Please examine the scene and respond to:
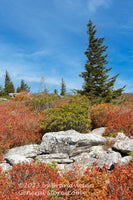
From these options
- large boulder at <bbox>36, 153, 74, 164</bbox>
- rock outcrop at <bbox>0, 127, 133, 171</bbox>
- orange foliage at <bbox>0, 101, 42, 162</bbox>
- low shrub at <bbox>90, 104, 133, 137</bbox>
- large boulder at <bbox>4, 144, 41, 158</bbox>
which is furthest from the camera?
low shrub at <bbox>90, 104, 133, 137</bbox>

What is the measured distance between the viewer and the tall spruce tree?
51.6 ft

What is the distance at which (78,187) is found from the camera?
3082 mm

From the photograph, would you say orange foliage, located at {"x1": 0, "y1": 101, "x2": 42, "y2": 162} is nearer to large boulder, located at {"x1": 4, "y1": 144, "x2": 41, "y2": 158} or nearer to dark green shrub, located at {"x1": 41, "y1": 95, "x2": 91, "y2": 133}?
large boulder, located at {"x1": 4, "y1": 144, "x2": 41, "y2": 158}

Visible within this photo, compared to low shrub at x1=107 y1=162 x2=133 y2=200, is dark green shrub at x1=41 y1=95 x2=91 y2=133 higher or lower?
higher

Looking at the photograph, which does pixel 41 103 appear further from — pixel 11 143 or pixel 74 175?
pixel 74 175

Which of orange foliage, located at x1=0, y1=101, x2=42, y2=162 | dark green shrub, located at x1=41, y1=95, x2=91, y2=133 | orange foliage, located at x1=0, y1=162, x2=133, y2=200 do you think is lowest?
orange foliage, located at x1=0, y1=162, x2=133, y2=200

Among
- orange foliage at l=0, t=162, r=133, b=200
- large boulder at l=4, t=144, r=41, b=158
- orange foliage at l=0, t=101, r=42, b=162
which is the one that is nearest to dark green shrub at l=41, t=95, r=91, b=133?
orange foliage at l=0, t=101, r=42, b=162

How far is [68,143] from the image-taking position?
5902 mm

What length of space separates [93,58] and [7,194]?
15.8 m

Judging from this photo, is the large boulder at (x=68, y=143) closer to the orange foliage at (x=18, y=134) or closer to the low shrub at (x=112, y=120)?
the orange foliage at (x=18, y=134)

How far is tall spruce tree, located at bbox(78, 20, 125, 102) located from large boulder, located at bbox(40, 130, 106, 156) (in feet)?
31.4

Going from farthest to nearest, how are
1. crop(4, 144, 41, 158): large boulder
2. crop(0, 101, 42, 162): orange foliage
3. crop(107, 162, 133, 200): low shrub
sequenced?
crop(0, 101, 42, 162): orange foliage, crop(4, 144, 41, 158): large boulder, crop(107, 162, 133, 200): low shrub

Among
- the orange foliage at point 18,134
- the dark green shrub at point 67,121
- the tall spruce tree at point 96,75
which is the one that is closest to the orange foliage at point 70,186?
the orange foliage at point 18,134

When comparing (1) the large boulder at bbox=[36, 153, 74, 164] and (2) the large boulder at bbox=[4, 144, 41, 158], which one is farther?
(2) the large boulder at bbox=[4, 144, 41, 158]
